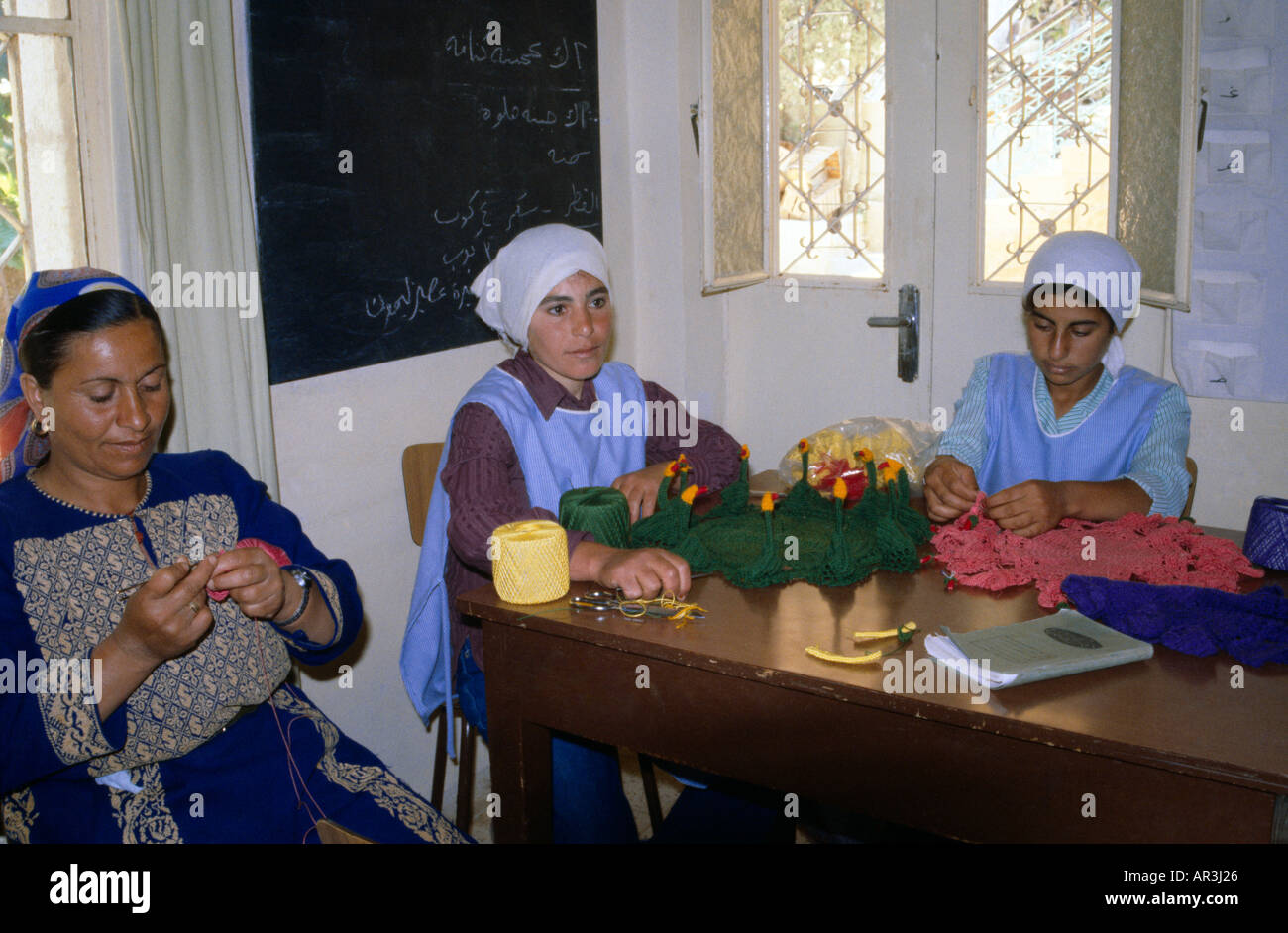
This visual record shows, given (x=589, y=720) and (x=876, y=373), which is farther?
(x=876, y=373)

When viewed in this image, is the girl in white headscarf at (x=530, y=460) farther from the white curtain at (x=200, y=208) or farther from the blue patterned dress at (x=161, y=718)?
the white curtain at (x=200, y=208)

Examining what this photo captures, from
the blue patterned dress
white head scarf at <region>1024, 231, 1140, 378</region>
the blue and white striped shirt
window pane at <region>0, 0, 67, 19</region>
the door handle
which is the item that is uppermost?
window pane at <region>0, 0, 67, 19</region>

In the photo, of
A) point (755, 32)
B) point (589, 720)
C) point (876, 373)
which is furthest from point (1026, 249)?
point (589, 720)

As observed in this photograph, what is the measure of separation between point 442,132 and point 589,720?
73.6 inches

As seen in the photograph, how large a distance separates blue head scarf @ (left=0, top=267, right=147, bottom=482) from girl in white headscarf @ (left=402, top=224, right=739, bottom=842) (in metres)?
0.75

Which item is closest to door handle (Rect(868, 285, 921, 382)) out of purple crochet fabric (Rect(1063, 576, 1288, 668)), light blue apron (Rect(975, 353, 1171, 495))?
light blue apron (Rect(975, 353, 1171, 495))

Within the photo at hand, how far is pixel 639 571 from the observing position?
1952 mm

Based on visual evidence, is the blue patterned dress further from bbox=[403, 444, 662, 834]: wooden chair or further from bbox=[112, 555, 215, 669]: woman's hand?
bbox=[403, 444, 662, 834]: wooden chair

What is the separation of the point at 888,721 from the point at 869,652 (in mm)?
130

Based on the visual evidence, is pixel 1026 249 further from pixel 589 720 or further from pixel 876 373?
pixel 589 720

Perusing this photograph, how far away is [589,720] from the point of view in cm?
194

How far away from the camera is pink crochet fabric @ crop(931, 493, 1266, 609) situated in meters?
1.91

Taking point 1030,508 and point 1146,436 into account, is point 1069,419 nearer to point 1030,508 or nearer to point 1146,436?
point 1146,436
